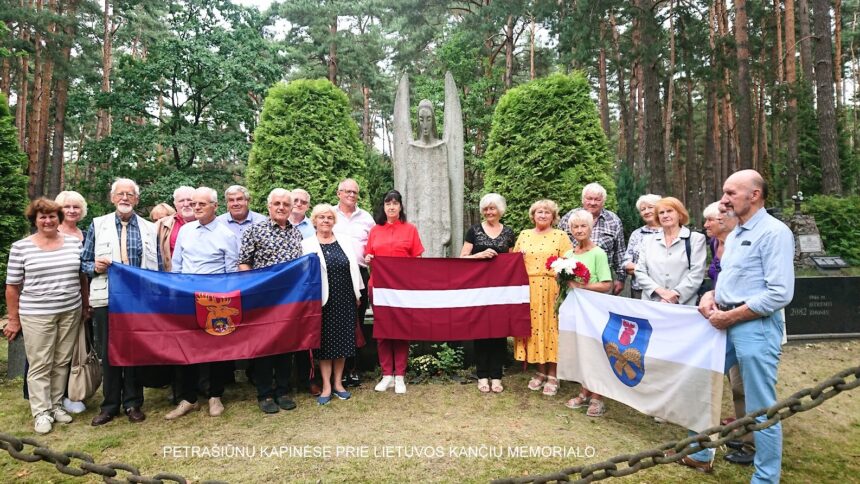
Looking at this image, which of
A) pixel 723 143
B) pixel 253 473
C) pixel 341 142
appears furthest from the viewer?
pixel 723 143

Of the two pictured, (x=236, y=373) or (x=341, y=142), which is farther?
(x=341, y=142)

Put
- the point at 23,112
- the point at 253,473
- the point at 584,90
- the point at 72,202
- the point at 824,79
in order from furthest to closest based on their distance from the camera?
the point at 23,112 → the point at 824,79 → the point at 584,90 → the point at 72,202 → the point at 253,473

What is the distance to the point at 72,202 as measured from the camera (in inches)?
157

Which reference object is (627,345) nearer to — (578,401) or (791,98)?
(578,401)

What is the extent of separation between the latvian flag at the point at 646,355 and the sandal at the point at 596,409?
0.19 metres

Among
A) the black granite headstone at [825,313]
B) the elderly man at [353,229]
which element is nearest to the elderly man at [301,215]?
the elderly man at [353,229]

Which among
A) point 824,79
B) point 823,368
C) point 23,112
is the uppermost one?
point 23,112

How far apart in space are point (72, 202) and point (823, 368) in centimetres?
806

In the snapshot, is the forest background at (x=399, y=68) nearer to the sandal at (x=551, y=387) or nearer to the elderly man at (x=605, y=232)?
the elderly man at (x=605, y=232)

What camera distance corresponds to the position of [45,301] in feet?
12.3

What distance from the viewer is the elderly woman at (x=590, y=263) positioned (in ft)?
13.5

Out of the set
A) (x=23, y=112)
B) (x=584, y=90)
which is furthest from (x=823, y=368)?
(x=23, y=112)

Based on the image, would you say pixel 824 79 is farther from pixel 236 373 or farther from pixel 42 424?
pixel 42 424

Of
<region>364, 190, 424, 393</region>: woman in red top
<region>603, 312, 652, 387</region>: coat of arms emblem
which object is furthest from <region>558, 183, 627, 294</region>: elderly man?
<region>364, 190, 424, 393</region>: woman in red top
